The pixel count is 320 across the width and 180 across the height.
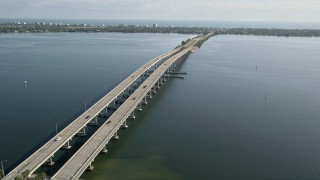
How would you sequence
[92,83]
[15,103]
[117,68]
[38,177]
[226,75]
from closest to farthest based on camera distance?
[38,177] → [15,103] → [92,83] → [226,75] → [117,68]

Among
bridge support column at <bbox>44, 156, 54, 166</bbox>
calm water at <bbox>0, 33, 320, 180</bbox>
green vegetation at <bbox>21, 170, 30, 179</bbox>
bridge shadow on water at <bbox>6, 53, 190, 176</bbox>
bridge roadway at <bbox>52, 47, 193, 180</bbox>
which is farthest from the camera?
calm water at <bbox>0, 33, 320, 180</bbox>

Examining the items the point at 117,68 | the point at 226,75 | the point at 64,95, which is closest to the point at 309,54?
the point at 226,75

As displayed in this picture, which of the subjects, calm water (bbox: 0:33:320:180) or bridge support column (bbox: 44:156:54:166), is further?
calm water (bbox: 0:33:320:180)

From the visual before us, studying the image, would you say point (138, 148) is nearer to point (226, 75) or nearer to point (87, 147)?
point (87, 147)

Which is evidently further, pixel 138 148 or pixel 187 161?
pixel 138 148

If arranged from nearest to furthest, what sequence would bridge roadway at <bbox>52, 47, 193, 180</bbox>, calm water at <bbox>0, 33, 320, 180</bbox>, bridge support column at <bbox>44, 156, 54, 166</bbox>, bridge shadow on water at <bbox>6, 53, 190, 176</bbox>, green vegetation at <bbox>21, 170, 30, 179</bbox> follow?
green vegetation at <bbox>21, 170, 30, 179</bbox>
bridge roadway at <bbox>52, 47, 193, 180</bbox>
bridge shadow on water at <bbox>6, 53, 190, 176</bbox>
bridge support column at <bbox>44, 156, 54, 166</bbox>
calm water at <bbox>0, 33, 320, 180</bbox>

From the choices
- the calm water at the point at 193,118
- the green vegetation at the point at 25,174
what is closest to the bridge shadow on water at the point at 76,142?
the calm water at the point at 193,118

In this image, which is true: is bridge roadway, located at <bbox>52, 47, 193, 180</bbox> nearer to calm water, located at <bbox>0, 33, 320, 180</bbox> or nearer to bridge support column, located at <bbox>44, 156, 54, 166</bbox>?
calm water, located at <bbox>0, 33, 320, 180</bbox>

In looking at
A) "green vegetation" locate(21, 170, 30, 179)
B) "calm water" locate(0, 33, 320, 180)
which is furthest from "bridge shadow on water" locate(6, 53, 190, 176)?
"green vegetation" locate(21, 170, 30, 179)
